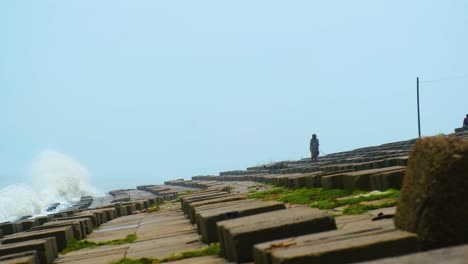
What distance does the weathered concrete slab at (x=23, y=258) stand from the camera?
5.34 m

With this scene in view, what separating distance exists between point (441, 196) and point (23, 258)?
3.66 meters

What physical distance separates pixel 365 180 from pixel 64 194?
→ 47720 millimetres

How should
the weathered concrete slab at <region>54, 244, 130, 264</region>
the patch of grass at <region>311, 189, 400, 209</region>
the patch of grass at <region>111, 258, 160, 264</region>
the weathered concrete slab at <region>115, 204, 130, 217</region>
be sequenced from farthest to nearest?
the weathered concrete slab at <region>115, 204, 130, 217</region>, the patch of grass at <region>311, 189, 400, 209</region>, the weathered concrete slab at <region>54, 244, 130, 264</region>, the patch of grass at <region>111, 258, 160, 264</region>

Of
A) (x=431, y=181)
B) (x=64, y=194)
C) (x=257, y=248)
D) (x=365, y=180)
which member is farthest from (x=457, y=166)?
(x=64, y=194)

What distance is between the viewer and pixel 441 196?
10.8ft

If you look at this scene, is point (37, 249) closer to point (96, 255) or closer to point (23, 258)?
point (96, 255)

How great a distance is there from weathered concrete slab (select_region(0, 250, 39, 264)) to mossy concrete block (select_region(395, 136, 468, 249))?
3.30 meters

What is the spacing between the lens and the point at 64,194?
5309 cm

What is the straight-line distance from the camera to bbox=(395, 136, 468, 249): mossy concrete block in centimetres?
324

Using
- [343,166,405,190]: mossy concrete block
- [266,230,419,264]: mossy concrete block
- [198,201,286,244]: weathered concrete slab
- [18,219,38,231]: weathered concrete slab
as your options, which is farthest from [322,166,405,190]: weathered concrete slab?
→ [18,219,38,231]: weathered concrete slab

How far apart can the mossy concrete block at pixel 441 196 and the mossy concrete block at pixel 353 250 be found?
11 cm

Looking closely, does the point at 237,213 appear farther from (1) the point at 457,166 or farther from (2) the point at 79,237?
(2) the point at 79,237

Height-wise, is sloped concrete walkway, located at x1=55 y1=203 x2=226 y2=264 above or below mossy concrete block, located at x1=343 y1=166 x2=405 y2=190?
below

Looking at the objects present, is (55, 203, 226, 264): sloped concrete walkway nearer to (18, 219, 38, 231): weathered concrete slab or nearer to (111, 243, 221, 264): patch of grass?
(111, 243, 221, 264): patch of grass
